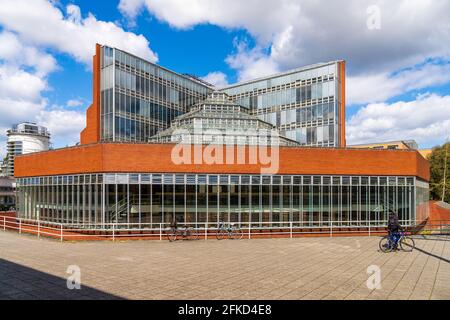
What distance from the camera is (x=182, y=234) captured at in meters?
16.6

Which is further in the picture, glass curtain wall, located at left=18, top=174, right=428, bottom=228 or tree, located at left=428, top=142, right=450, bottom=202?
tree, located at left=428, top=142, right=450, bottom=202

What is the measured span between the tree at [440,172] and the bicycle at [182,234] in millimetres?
50215

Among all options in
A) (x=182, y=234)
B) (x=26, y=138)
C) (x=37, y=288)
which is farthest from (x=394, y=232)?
(x=26, y=138)

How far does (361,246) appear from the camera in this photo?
15.5 meters

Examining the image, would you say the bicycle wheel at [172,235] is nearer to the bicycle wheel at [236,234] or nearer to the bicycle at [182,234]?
the bicycle at [182,234]

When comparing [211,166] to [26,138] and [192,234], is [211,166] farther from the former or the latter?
[26,138]

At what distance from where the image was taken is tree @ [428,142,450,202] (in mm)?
53531

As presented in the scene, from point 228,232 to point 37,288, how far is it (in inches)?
412

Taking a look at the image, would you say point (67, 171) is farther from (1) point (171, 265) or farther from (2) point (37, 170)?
(1) point (171, 265)

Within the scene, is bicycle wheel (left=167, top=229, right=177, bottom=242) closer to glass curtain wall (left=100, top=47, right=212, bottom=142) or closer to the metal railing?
the metal railing

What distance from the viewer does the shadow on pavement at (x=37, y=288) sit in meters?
7.68

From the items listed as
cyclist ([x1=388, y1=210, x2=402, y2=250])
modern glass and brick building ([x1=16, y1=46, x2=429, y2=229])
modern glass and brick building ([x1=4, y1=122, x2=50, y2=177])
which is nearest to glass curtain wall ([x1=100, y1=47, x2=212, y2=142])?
modern glass and brick building ([x1=16, y1=46, x2=429, y2=229])

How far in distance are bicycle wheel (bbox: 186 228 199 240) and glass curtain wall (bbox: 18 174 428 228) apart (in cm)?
102
